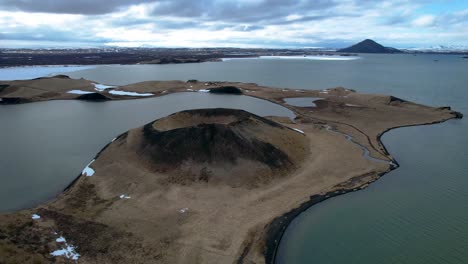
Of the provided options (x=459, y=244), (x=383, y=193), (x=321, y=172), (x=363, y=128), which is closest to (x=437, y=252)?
(x=459, y=244)

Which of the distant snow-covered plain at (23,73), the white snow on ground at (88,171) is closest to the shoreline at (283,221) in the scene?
the white snow on ground at (88,171)

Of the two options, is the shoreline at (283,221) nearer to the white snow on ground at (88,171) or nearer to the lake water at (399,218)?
the lake water at (399,218)

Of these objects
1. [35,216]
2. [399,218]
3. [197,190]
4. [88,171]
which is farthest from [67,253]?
[399,218]

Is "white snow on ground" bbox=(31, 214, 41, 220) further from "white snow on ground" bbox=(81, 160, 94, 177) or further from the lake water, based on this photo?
the lake water

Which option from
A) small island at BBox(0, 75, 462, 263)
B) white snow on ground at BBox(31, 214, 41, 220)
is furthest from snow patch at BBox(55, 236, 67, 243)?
white snow on ground at BBox(31, 214, 41, 220)

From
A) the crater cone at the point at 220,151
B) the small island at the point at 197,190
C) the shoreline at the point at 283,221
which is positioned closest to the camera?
the small island at the point at 197,190

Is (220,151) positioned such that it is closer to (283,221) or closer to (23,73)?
(283,221)
